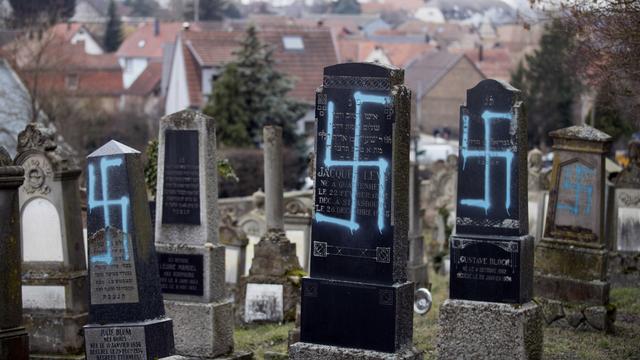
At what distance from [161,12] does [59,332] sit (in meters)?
105

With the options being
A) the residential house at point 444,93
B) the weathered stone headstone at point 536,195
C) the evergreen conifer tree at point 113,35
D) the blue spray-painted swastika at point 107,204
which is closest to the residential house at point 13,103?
the weathered stone headstone at point 536,195

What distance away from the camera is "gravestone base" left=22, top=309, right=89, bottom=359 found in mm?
12523

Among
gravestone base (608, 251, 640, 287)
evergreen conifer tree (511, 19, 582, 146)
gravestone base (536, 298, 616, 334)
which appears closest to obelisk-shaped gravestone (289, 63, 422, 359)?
gravestone base (536, 298, 616, 334)

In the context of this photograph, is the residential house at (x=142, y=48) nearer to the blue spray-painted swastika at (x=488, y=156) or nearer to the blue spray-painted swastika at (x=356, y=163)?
the blue spray-painted swastika at (x=488, y=156)

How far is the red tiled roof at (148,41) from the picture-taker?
8331 cm

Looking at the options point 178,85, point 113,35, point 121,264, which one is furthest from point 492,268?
point 113,35

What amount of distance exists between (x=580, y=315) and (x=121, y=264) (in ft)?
20.4

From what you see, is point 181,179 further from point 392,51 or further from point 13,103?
point 392,51

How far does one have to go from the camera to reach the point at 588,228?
13.7 meters

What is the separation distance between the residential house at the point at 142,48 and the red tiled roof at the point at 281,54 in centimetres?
2492

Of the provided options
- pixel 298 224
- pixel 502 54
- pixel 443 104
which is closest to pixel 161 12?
pixel 502 54

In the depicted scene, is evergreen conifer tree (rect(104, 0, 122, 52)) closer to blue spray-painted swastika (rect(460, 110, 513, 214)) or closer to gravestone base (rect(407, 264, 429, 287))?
gravestone base (rect(407, 264, 429, 287))

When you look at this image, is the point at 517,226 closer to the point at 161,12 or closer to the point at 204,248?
the point at 204,248

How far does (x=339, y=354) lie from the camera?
9.57m
